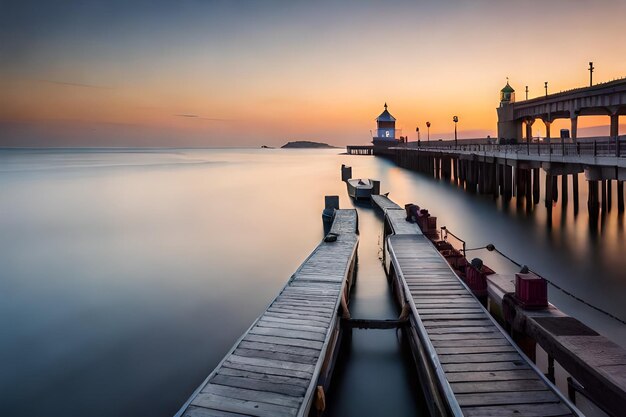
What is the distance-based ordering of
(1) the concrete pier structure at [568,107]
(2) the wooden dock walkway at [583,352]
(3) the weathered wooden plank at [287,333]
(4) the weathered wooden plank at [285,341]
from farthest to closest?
(1) the concrete pier structure at [568,107] < (3) the weathered wooden plank at [287,333] < (4) the weathered wooden plank at [285,341] < (2) the wooden dock walkway at [583,352]

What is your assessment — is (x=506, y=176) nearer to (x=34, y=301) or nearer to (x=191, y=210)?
(x=191, y=210)

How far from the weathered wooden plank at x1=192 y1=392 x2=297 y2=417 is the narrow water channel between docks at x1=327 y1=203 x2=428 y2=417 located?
2.49 meters

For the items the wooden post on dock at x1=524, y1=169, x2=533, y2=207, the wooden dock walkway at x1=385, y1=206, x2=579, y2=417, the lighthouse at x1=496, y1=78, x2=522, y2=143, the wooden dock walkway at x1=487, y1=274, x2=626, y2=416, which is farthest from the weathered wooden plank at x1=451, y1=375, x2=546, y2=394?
the lighthouse at x1=496, y1=78, x2=522, y2=143

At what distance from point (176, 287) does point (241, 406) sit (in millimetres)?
10521

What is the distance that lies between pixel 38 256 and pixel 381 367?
63.8 feet

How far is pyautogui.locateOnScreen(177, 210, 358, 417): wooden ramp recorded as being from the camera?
592 centimetres

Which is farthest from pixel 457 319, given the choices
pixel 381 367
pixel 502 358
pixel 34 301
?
pixel 34 301

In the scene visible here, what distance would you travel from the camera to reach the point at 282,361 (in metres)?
7.08

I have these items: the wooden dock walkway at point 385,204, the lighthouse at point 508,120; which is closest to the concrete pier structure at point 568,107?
the lighthouse at point 508,120

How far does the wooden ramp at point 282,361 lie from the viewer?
592 centimetres

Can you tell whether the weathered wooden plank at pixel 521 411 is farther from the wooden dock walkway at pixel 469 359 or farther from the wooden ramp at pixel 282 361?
the wooden ramp at pixel 282 361

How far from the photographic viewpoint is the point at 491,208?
2889 centimetres

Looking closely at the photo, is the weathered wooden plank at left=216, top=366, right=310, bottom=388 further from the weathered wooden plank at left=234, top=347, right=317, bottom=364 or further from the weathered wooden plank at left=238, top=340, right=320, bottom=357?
the weathered wooden plank at left=238, top=340, right=320, bottom=357

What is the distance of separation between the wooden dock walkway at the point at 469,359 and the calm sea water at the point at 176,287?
1579 millimetres
